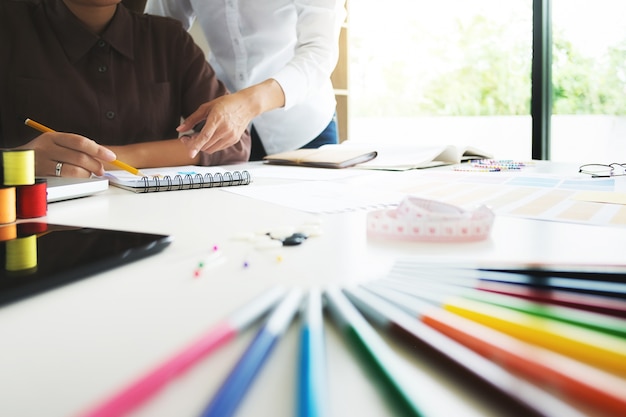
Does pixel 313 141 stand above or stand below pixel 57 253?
above

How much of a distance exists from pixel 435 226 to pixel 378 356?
0.27 metres

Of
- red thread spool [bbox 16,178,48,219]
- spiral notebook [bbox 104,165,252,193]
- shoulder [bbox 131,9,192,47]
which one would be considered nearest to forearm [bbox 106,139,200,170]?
spiral notebook [bbox 104,165,252,193]

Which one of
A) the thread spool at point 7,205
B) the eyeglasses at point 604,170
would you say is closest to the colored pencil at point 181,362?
the thread spool at point 7,205

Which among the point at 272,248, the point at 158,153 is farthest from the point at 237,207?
the point at 158,153

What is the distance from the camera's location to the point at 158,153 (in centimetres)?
111

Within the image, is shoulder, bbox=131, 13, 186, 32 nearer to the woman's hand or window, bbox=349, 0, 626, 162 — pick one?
the woman's hand

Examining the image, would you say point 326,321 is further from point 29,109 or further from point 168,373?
point 29,109

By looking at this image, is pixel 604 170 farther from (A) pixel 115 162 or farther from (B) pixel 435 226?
(A) pixel 115 162

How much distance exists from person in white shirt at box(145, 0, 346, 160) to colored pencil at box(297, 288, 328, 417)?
2.78 feet

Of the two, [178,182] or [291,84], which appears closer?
[178,182]

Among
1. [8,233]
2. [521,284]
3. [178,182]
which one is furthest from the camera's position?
[178,182]

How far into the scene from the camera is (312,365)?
0.20 metres

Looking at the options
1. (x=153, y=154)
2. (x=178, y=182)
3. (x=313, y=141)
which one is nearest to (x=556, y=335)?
(x=178, y=182)

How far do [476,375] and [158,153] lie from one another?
1.01 metres
